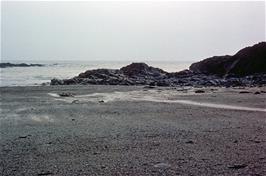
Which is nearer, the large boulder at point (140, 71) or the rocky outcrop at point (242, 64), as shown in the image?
the rocky outcrop at point (242, 64)

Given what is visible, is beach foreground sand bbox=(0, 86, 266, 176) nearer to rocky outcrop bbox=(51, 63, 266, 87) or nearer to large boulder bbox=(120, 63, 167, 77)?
rocky outcrop bbox=(51, 63, 266, 87)

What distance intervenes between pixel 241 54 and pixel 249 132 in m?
42.6

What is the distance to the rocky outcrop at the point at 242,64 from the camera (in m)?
50.0

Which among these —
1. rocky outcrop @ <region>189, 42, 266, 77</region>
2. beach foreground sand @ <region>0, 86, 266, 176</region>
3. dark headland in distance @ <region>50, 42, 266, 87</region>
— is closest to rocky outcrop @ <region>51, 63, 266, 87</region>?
dark headland in distance @ <region>50, 42, 266, 87</region>

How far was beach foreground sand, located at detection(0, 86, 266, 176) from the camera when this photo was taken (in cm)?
913

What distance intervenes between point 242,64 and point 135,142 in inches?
1667

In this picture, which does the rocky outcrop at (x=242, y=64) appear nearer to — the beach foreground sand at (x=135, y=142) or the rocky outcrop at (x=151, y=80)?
the rocky outcrop at (x=151, y=80)

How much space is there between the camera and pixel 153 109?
2122cm

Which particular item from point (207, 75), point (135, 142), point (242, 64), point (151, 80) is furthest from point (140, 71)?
point (135, 142)

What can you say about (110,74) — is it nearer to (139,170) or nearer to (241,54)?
(241,54)

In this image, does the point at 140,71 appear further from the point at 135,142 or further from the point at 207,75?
the point at 135,142

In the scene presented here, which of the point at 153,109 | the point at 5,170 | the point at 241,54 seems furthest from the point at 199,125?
the point at 241,54

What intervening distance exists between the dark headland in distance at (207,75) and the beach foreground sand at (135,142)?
23357mm

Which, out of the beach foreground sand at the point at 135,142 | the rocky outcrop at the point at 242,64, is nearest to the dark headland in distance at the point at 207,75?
the rocky outcrop at the point at 242,64
